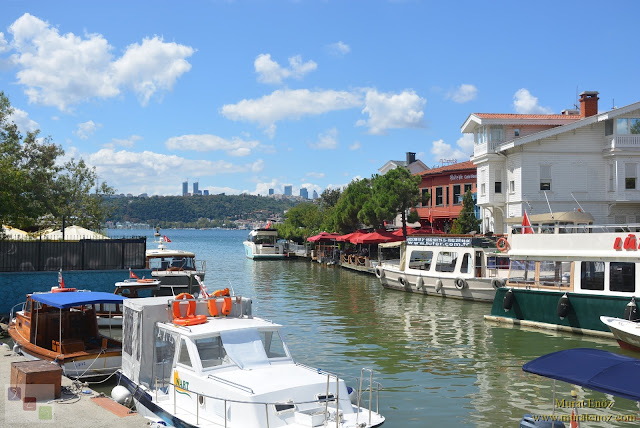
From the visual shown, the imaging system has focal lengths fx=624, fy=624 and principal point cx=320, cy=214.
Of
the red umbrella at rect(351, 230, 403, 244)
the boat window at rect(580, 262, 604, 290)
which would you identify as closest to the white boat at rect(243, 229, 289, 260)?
the red umbrella at rect(351, 230, 403, 244)

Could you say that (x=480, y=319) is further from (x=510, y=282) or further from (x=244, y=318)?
(x=244, y=318)

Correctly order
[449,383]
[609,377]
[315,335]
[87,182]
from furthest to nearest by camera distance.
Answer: [87,182] < [315,335] < [449,383] < [609,377]

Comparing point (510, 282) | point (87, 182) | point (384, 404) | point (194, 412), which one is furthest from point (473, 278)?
point (87, 182)

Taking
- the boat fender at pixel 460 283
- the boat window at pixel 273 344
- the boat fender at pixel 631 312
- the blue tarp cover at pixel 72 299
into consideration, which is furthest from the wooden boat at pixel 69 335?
the boat fender at pixel 460 283

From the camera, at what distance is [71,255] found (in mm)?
29453

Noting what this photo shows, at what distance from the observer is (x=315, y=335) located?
24641 mm

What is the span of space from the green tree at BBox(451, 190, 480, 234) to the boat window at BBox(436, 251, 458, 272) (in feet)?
44.5

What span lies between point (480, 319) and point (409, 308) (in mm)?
4885

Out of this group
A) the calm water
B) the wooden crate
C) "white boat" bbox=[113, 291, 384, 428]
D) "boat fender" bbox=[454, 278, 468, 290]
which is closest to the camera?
"white boat" bbox=[113, 291, 384, 428]

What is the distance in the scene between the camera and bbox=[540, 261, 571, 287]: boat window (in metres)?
25.3

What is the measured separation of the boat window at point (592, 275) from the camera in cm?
2356

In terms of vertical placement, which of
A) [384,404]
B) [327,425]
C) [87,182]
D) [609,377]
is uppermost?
[87,182]

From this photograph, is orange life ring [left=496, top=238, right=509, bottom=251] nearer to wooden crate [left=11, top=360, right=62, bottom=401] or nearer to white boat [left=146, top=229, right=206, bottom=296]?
white boat [left=146, top=229, right=206, bottom=296]

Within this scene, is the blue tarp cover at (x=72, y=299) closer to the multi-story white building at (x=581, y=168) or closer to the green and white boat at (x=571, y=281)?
the green and white boat at (x=571, y=281)
